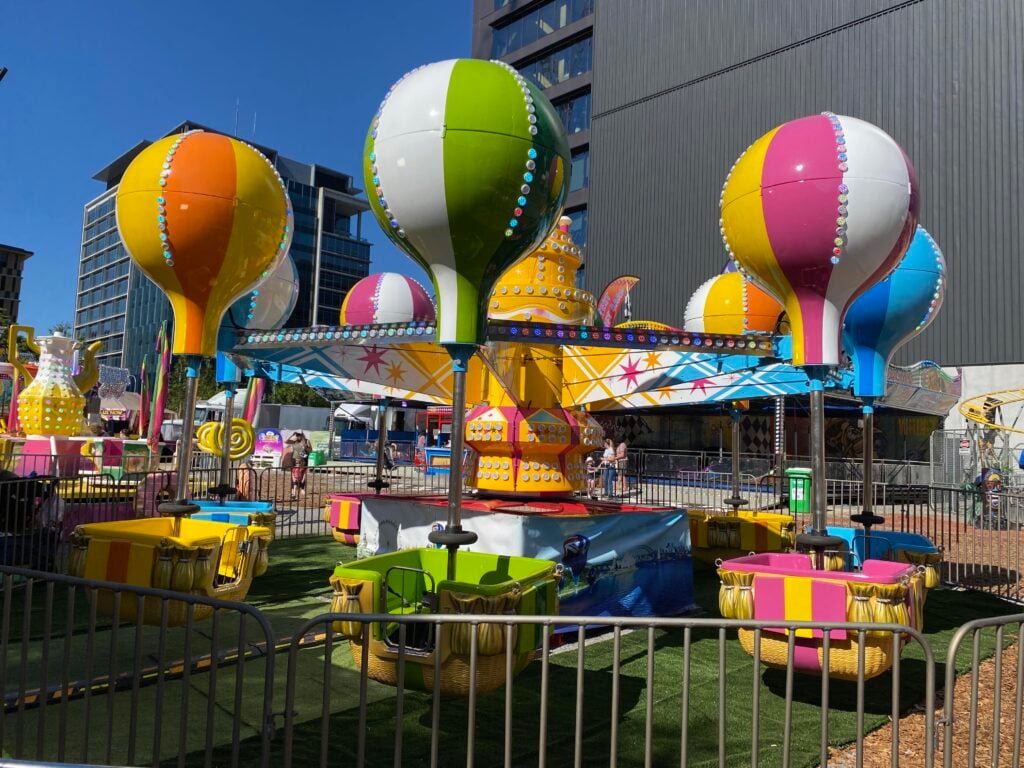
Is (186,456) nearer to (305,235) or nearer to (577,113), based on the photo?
(577,113)

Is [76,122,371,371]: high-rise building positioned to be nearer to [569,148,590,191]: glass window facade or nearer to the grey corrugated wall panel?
[569,148,590,191]: glass window facade

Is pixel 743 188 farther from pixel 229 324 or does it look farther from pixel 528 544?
pixel 229 324

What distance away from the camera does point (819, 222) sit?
5238 mm

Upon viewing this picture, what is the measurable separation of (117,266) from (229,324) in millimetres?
105877

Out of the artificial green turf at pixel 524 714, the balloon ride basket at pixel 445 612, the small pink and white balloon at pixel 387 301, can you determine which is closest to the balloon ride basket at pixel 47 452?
the small pink and white balloon at pixel 387 301

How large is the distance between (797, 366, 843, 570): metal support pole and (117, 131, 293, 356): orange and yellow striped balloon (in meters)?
4.58

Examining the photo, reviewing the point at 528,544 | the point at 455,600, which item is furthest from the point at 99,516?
the point at 455,600

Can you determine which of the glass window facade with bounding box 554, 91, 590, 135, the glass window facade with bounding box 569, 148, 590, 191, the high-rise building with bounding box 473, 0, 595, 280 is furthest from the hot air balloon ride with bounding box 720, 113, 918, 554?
the glass window facade with bounding box 554, 91, 590, 135

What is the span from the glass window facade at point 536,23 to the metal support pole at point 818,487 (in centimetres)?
3549

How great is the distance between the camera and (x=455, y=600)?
173 inches

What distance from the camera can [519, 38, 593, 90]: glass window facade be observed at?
36.8 m

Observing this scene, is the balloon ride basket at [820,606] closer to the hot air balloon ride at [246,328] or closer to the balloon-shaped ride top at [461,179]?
the balloon-shaped ride top at [461,179]

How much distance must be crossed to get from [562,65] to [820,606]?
Answer: 37.5 metres

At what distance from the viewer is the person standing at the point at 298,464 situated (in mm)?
18000
